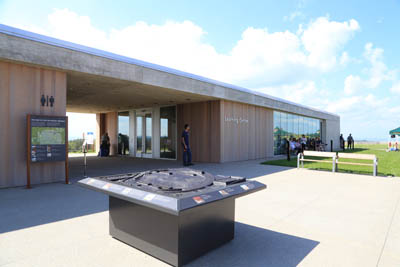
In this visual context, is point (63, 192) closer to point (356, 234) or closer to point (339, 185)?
point (356, 234)

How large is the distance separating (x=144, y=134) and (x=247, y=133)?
6.54 meters

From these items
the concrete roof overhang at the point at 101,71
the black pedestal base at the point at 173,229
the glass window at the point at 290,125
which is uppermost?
the concrete roof overhang at the point at 101,71

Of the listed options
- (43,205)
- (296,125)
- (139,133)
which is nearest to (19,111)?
(43,205)

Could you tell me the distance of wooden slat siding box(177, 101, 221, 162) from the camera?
1250 cm

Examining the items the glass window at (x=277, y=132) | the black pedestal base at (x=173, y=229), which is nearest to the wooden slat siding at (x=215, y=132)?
the glass window at (x=277, y=132)

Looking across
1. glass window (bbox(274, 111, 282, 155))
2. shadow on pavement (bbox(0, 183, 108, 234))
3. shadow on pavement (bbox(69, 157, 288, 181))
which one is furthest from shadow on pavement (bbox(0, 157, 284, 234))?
glass window (bbox(274, 111, 282, 155))

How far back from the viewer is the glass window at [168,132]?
14.6 m

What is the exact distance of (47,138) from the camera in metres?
6.50

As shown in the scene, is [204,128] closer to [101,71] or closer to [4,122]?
[101,71]

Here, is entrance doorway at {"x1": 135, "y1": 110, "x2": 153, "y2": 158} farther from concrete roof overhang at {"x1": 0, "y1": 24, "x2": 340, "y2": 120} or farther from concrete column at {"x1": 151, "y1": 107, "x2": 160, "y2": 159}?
concrete roof overhang at {"x1": 0, "y1": 24, "x2": 340, "y2": 120}

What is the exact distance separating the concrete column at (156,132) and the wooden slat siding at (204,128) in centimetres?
198

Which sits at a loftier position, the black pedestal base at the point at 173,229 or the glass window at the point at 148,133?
the glass window at the point at 148,133

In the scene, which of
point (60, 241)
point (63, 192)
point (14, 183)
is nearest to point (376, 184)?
point (60, 241)

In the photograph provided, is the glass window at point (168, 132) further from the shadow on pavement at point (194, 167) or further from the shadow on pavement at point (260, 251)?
the shadow on pavement at point (260, 251)
